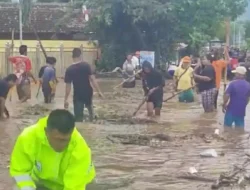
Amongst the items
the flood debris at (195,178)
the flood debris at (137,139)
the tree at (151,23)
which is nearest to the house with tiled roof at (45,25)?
the tree at (151,23)

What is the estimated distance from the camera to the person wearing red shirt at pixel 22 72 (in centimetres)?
1944

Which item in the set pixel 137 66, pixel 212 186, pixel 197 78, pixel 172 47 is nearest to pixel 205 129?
pixel 197 78

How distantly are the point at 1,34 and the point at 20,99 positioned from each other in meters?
21.4

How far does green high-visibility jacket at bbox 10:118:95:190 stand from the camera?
495cm

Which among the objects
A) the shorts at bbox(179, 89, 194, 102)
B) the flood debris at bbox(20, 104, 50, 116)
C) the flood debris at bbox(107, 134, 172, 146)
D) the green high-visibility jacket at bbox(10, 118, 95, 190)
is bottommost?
the shorts at bbox(179, 89, 194, 102)

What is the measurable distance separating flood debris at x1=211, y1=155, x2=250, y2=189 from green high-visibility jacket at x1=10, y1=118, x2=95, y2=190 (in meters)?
3.73

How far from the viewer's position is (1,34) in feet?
134

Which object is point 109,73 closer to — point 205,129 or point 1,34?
point 1,34

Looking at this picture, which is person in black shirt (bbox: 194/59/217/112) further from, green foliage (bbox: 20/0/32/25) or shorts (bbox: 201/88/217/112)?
green foliage (bbox: 20/0/32/25)

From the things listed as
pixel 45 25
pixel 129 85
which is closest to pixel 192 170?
pixel 129 85

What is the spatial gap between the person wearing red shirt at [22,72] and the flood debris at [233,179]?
11065 mm

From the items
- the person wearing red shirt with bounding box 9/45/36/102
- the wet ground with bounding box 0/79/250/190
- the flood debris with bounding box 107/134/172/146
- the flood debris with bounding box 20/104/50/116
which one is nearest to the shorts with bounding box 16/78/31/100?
the person wearing red shirt with bounding box 9/45/36/102

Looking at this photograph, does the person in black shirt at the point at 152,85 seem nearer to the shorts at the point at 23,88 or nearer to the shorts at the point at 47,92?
the shorts at the point at 47,92

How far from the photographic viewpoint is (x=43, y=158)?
5055mm
